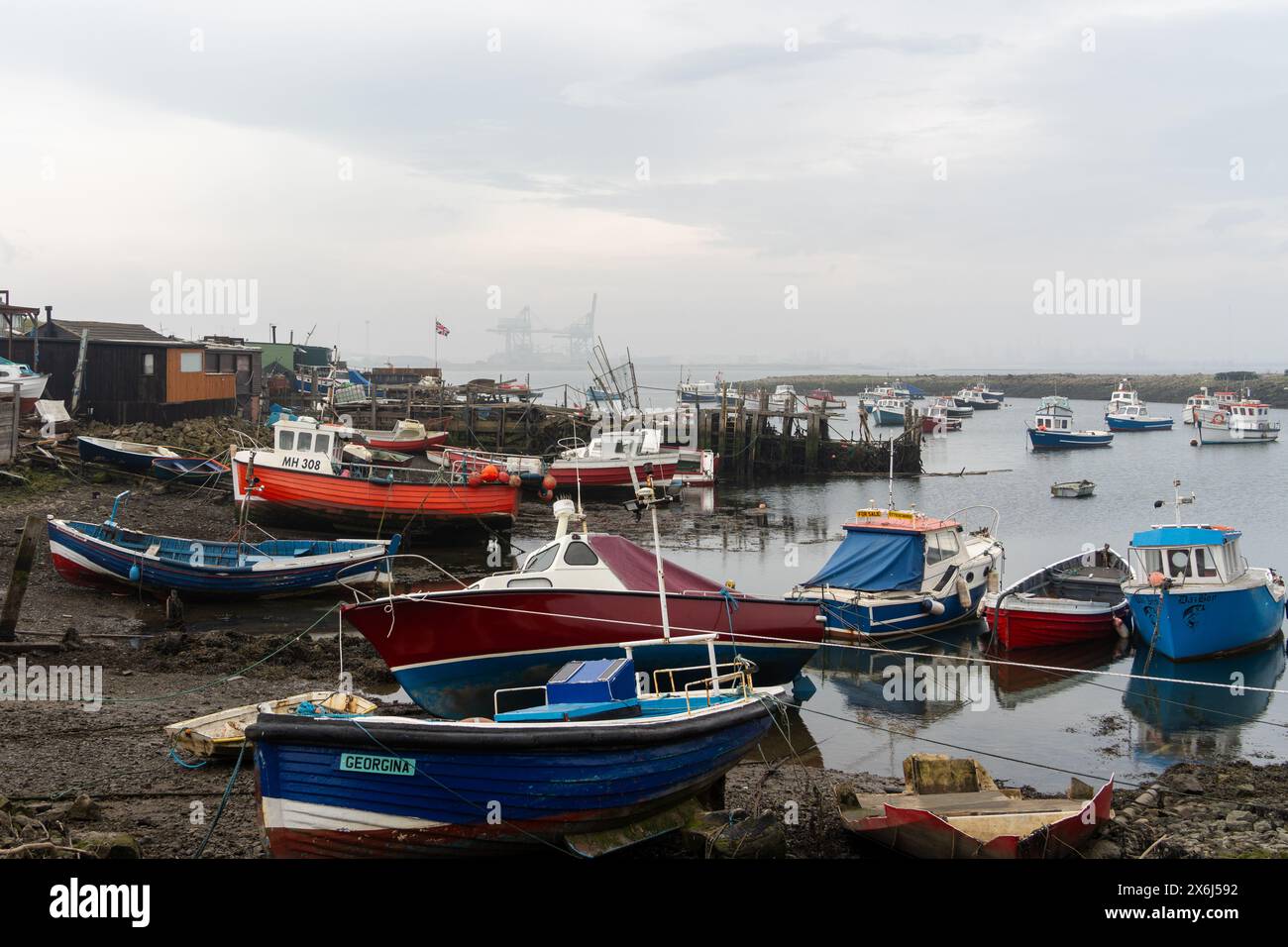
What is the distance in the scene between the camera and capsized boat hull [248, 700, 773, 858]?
8.94 meters

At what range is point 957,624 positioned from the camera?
890 inches

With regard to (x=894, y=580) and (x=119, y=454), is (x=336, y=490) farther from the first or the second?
(x=894, y=580)

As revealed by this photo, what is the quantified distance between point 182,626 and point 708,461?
29.8m

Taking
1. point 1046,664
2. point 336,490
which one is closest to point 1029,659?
point 1046,664

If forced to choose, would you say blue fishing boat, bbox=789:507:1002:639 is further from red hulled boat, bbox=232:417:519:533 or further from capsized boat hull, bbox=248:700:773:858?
red hulled boat, bbox=232:417:519:533

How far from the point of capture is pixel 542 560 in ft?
47.3

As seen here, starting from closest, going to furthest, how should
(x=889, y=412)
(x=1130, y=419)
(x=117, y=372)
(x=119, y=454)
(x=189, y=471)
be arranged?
(x=119, y=454)
(x=189, y=471)
(x=117, y=372)
(x=1130, y=419)
(x=889, y=412)

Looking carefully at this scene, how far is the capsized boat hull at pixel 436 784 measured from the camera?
29.3 ft

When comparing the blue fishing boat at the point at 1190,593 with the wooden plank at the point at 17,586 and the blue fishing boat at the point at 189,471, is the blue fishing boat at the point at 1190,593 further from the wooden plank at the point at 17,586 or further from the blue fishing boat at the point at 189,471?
the blue fishing boat at the point at 189,471

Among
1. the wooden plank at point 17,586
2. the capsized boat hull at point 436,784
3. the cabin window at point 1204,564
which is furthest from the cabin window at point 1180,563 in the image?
the wooden plank at point 17,586

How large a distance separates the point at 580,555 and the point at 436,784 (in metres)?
5.54

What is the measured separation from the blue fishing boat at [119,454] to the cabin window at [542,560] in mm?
22798
